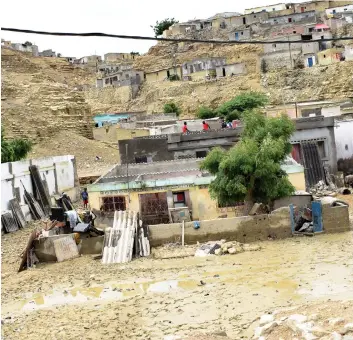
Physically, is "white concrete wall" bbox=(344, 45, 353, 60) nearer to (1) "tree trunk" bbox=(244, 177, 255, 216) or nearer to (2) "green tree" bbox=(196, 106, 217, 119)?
(2) "green tree" bbox=(196, 106, 217, 119)

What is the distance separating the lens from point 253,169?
1384 centimetres

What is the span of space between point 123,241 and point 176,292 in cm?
326

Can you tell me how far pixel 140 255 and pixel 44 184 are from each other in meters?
10.1

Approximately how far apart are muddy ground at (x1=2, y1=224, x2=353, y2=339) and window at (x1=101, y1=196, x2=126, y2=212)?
8.41 feet

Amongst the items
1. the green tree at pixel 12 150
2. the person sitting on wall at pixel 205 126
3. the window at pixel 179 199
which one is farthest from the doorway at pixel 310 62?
the window at pixel 179 199

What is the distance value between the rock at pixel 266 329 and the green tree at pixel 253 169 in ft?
19.7

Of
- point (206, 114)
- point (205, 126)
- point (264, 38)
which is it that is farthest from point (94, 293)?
point (264, 38)

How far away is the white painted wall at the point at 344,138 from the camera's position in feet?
71.0

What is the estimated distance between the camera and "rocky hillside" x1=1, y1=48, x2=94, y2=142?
38.3 meters

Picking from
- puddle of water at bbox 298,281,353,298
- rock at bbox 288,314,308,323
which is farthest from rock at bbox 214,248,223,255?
rock at bbox 288,314,308,323

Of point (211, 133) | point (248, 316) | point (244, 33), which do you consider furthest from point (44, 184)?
point (244, 33)

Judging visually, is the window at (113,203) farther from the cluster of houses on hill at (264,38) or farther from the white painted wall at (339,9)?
the white painted wall at (339,9)

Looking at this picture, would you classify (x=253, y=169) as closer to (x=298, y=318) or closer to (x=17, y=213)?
(x=298, y=318)

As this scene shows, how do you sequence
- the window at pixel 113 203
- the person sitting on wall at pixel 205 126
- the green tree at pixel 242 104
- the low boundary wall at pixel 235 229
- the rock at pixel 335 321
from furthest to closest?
the green tree at pixel 242 104, the person sitting on wall at pixel 205 126, the window at pixel 113 203, the low boundary wall at pixel 235 229, the rock at pixel 335 321
